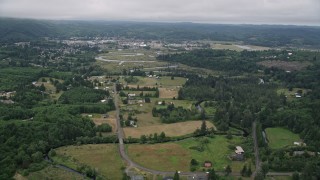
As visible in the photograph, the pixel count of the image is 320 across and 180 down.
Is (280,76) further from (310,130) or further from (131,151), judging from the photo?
(131,151)

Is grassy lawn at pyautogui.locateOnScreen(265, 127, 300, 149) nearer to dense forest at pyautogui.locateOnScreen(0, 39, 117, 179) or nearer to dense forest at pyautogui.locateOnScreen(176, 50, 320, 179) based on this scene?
dense forest at pyautogui.locateOnScreen(176, 50, 320, 179)

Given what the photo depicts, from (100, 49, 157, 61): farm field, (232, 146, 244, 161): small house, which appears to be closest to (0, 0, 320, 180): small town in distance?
(232, 146, 244, 161): small house

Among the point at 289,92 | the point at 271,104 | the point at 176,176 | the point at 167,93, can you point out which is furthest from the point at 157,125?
the point at 289,92

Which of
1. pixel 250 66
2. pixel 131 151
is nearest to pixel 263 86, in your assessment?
pixel 250 66

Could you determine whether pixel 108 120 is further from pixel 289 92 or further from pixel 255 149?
pixel 289 92

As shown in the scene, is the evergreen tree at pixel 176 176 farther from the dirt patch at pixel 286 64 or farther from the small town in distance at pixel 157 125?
the dirt patch at pixel 286 64
